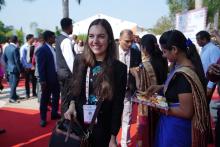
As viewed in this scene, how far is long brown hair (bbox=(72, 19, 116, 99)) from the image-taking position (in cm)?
231

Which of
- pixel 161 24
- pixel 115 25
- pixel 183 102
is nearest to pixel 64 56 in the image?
pixel 183 102

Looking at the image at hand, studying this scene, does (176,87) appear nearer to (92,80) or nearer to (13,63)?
(92,80)

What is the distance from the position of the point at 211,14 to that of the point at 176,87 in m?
33.0

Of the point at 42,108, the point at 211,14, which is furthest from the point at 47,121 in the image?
the point at 211,14

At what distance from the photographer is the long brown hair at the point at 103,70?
7.58 feet

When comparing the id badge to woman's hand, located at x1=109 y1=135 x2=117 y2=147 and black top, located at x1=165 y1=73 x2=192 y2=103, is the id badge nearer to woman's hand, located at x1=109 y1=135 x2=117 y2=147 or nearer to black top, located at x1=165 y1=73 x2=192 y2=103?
woman's hand, located at x1=109 y1=135 x2=117 y2=147

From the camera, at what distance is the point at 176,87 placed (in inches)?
102

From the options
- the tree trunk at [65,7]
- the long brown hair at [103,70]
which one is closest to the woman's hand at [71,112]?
the long brown hair at [103,70]

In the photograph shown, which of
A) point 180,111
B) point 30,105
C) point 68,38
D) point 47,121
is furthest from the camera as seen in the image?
point 30,105

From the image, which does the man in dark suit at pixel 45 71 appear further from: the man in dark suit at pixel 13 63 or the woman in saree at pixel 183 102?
the woman in saree at pixel 183 102

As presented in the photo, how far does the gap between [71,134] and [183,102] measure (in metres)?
0.95

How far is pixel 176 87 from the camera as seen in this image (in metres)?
2.59

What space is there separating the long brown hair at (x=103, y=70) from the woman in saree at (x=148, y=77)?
3.76 ft

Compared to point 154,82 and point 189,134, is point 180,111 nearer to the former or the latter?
point 189,134
